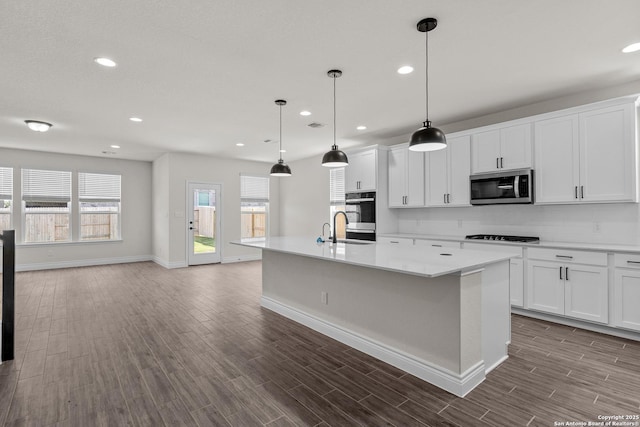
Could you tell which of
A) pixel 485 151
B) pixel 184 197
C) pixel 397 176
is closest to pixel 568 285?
pixel 485 151

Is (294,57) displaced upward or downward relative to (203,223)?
upward

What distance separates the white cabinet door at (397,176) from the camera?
564cm

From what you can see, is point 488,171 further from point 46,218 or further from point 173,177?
point 46,218

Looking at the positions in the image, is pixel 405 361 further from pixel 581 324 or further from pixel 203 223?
pixel 203 223

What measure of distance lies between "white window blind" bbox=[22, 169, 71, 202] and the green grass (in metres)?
3.11

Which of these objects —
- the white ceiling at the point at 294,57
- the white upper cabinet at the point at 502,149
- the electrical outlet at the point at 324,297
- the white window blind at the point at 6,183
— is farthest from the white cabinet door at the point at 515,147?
the white window blind at the point at 6,183

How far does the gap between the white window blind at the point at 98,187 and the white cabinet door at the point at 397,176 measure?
23.0ft

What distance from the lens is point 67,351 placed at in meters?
3.06

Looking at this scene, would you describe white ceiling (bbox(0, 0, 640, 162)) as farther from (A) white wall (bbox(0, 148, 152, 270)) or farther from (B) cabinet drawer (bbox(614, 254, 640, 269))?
(A) white wall (bbox(0, 148, 152, 270))

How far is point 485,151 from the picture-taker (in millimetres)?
4555

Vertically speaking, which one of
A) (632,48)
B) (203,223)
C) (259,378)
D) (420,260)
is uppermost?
(632,48)

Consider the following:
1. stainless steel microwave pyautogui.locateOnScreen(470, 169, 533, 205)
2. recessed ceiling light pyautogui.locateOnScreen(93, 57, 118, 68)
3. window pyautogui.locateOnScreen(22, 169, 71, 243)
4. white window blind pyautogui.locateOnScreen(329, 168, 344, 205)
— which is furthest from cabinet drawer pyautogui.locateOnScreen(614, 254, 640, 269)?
window pyautogui.locateOnScreen(22, 169, 71, 243)

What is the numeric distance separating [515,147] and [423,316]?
2995 millimetres

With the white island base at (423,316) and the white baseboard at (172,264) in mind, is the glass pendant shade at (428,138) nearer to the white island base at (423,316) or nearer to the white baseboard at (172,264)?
the white island base at (423,316)
